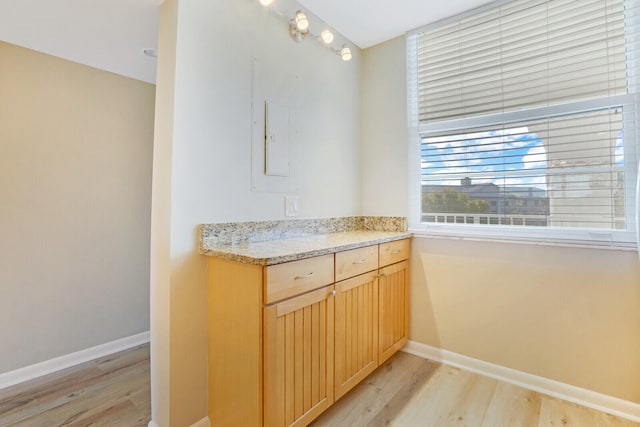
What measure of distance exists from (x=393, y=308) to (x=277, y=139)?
143cm

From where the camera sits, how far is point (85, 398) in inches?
75.5

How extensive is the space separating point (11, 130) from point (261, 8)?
1.83m

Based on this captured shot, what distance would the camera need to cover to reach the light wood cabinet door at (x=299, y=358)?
1.36m

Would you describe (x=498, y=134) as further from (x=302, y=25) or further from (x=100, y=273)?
(x=100, y=273)

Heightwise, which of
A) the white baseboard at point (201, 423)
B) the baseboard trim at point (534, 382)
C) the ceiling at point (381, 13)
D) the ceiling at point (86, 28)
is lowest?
the white baseboard at point (201, 423)

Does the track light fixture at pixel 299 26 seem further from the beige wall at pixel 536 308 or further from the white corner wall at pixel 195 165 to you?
the beige wall at pixel 536 308

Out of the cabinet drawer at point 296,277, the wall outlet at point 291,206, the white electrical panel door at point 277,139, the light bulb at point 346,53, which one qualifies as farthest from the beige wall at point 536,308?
the light bulb at point 346,53

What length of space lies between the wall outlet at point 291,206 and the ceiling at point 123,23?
50.8 inches

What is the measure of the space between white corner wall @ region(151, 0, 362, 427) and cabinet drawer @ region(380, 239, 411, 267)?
744mm

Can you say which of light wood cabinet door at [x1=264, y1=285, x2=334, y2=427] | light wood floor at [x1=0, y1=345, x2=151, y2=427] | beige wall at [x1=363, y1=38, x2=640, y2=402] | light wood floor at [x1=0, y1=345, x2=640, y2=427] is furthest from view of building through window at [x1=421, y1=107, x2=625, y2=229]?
light wood floor at [x1=0, y1=345, x2=151, y2=427]

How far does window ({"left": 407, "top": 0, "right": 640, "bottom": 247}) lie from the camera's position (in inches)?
69.3

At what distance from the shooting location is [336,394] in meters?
1.72

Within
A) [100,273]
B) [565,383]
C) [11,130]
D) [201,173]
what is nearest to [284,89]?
[201,173]

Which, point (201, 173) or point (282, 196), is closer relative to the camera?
point (201, 173)
